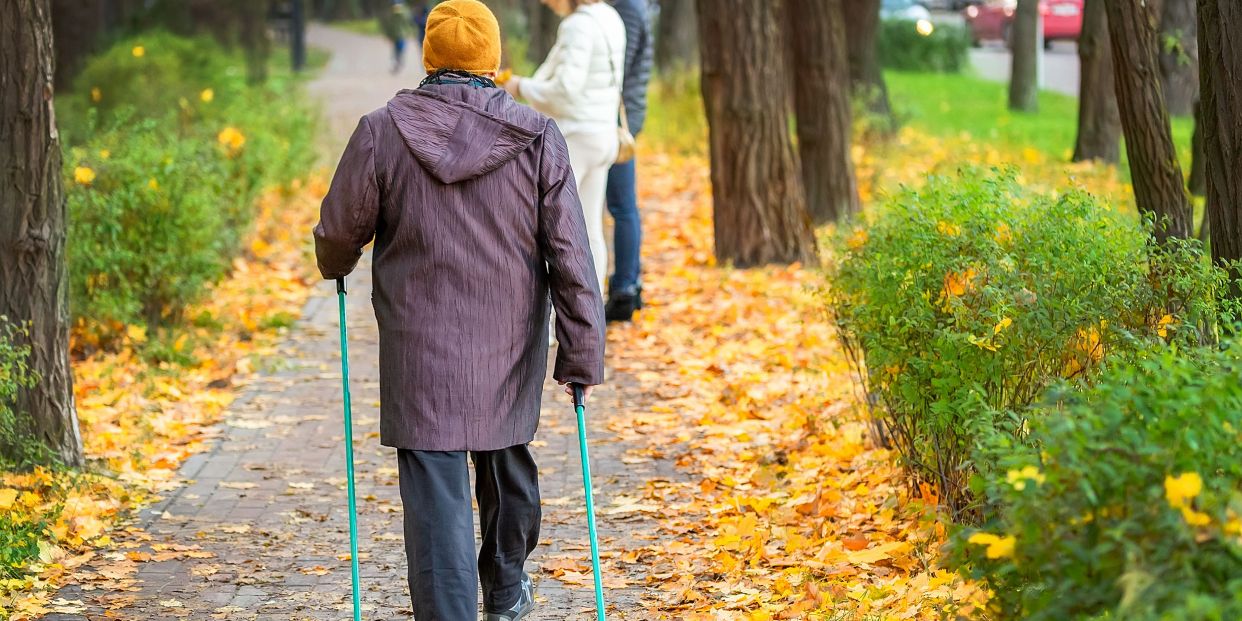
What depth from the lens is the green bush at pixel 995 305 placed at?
464 centimetres

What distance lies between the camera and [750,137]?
10391mm

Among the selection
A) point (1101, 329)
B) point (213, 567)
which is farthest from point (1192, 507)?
point (213, 567)

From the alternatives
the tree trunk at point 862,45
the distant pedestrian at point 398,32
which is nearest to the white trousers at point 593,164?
the tree trunk at point 862,45

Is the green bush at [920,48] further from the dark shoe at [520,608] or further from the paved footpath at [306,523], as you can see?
the dark shoe at [520,608]

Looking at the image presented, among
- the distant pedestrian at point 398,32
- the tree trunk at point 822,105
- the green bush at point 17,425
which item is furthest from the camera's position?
the distant pedestrian at point 398,32

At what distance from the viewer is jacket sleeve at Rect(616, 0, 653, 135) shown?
8711 millimetres

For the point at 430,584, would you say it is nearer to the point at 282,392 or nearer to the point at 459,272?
the point at 459,272

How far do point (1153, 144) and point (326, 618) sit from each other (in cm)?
363

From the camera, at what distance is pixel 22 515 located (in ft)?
17.8

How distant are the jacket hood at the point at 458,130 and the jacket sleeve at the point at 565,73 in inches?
141

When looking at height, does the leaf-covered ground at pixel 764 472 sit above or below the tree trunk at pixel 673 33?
below

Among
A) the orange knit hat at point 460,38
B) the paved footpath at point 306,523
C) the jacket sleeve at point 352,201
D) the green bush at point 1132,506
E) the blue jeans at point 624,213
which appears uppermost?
the orange knit hat at point 460,38

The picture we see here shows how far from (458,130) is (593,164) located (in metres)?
3.89

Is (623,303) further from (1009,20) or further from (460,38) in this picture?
(1009,20)
